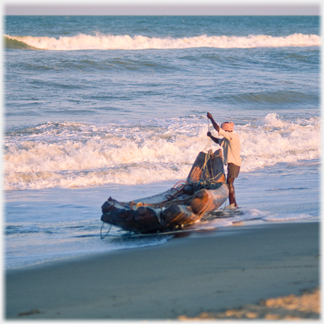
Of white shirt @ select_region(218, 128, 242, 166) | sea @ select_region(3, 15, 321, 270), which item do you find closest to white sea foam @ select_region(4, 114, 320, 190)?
sea @ select_region(3, 15, 321, 270)

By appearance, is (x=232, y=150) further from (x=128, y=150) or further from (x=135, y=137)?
(x=135, y=137)

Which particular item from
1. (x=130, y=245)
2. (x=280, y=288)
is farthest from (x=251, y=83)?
(x=280, y=288)

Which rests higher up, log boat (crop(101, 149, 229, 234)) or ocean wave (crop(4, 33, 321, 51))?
ocean wave (crop(4, 33, 321, 51))

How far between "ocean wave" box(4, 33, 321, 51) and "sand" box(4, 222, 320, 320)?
3111 centimetres

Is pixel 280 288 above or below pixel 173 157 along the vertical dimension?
below

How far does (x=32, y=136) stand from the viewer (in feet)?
40.0

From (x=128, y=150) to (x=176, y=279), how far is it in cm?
736

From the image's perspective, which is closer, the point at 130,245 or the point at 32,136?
the point at 130,245

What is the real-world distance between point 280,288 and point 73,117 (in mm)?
12182

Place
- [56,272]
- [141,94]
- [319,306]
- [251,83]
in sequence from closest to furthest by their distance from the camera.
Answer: [319,306], [56,272], [141,94], [251,83]

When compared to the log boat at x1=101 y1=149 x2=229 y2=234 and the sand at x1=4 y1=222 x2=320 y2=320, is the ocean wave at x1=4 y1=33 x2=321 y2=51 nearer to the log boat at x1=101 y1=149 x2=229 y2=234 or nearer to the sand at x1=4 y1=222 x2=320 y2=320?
the log boat at x1=101 y1=149 x2=229 y2=234

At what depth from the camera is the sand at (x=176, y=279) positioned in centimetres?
340

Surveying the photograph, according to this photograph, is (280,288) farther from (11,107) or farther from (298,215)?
(11,107)

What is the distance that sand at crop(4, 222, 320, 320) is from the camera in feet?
11.2
